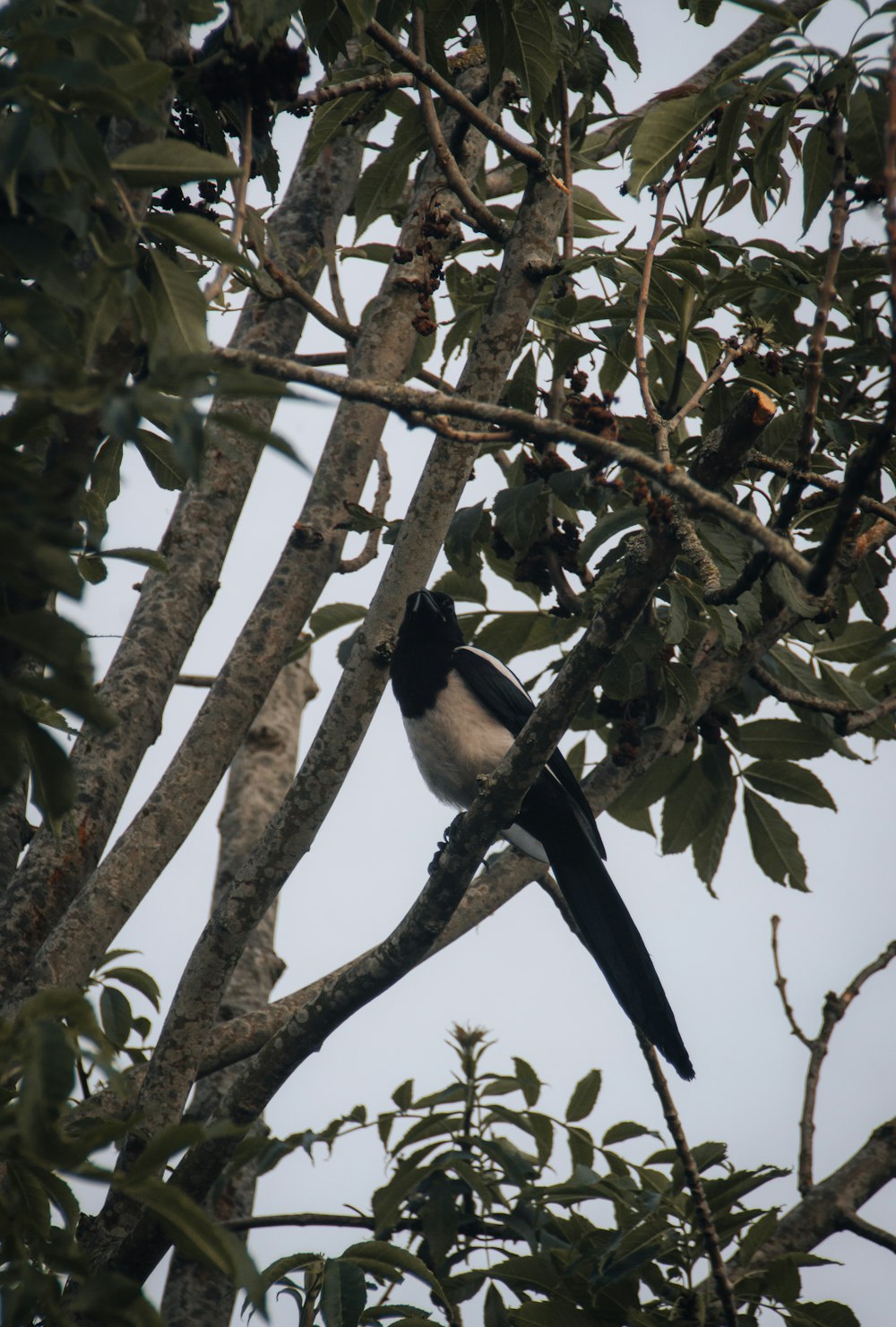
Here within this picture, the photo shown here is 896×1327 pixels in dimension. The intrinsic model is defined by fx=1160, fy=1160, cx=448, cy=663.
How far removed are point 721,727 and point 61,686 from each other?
109 inches

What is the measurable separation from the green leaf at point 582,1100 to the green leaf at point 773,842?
2.96 feet

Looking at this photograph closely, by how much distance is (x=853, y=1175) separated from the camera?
3.02 meters

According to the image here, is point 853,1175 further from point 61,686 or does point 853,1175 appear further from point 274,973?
point 61,686

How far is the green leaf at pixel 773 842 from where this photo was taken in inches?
147

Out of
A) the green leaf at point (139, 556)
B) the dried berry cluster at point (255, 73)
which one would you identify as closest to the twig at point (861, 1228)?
the green leaf at point (139, 556)

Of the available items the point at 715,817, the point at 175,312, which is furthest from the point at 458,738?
the point at 175,312

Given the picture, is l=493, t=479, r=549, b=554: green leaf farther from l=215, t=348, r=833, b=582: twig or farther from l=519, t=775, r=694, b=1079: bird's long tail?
l=215, t=348, r=833, b=582: twig

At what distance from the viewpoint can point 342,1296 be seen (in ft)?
7.78

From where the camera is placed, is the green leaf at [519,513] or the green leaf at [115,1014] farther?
the green leaf at [519,513]

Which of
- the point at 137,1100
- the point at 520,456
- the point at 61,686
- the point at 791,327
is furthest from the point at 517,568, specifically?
the point at 61,686

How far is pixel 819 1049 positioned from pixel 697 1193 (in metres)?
0.72

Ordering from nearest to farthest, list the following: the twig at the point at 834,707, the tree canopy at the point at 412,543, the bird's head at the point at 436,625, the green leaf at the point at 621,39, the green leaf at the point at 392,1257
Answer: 1. the tree canopy at the point at 412,543
2. the green leaf at the point at 392,1257
3. the green leaf at the point at 621,39
4. the twig at the point at 834,707
5. the bird's head at the point at 436,625

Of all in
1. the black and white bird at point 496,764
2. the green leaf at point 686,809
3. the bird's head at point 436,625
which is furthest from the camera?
the bird's head at point 436,625

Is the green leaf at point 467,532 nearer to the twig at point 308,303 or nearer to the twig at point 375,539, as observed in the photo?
the twig at point 375,539
